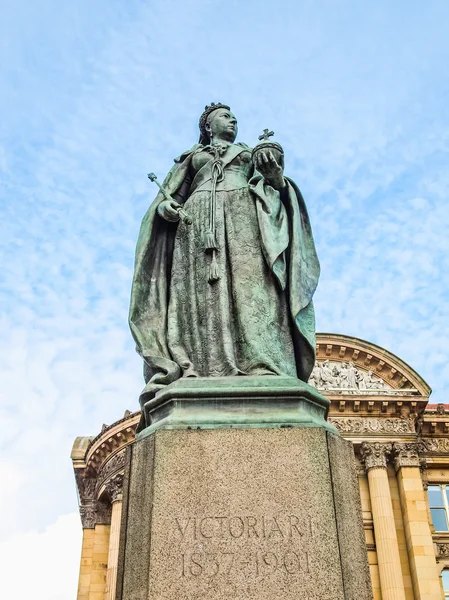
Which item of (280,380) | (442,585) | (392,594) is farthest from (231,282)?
(442,585)

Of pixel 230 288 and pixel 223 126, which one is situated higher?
pixel 223 126

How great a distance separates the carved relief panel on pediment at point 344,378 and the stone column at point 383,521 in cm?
296

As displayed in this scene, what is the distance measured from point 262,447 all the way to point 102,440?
31015 millimetres

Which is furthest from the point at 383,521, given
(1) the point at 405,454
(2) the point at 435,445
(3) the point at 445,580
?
(2) the point at 435,445

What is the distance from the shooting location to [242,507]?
13.5ft

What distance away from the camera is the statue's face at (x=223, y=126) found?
630cm

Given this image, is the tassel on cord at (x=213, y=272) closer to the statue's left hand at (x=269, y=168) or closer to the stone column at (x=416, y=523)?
the statue's left hand at (x=269, y=168)

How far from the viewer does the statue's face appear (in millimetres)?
6297

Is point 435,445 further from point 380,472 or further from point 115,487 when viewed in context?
point 115,487

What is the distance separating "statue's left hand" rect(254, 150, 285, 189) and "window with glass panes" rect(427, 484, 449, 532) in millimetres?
28665

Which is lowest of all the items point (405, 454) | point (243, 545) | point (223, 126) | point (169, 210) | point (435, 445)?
point (243, 545)

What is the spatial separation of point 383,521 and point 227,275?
87.7 ft

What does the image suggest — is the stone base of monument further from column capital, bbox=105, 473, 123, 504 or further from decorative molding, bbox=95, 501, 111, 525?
decorative molding, bbox=95, 501, 111, 525

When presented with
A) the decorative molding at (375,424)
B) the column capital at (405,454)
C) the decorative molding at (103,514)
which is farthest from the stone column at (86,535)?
the column capital at (405,454)
